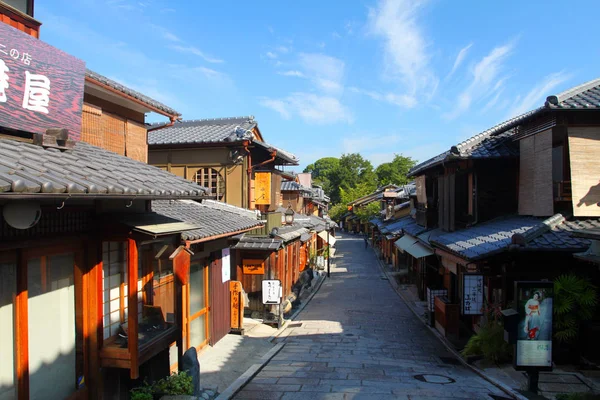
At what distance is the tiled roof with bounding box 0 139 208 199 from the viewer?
4531 millimetres

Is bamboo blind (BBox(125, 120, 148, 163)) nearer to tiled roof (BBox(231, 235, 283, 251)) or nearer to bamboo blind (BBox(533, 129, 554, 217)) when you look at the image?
tiled roof (BBox(231, 235, 283, 251))

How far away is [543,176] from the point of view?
13648mm

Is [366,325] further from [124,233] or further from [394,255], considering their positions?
[394,255]

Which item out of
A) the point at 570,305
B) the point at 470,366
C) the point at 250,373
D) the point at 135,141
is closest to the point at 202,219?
the point at 135,141

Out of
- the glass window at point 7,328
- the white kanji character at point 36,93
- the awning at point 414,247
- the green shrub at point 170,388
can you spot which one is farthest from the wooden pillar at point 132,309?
the awning at point 414,247

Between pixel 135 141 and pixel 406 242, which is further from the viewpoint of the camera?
pixel 406 242

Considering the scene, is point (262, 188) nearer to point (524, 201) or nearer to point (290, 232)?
point (290, 232)

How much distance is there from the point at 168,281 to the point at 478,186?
12.8m

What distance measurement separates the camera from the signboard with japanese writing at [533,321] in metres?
8.96

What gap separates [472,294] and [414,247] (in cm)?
773

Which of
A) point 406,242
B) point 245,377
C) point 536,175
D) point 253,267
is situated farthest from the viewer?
point 406,242

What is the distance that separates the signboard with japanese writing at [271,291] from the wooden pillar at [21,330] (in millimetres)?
11438

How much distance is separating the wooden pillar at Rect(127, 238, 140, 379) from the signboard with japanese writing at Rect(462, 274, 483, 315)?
399 inches

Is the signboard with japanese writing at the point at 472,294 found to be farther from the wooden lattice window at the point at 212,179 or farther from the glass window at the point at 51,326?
the wooden lattice window at the point at 212,179
